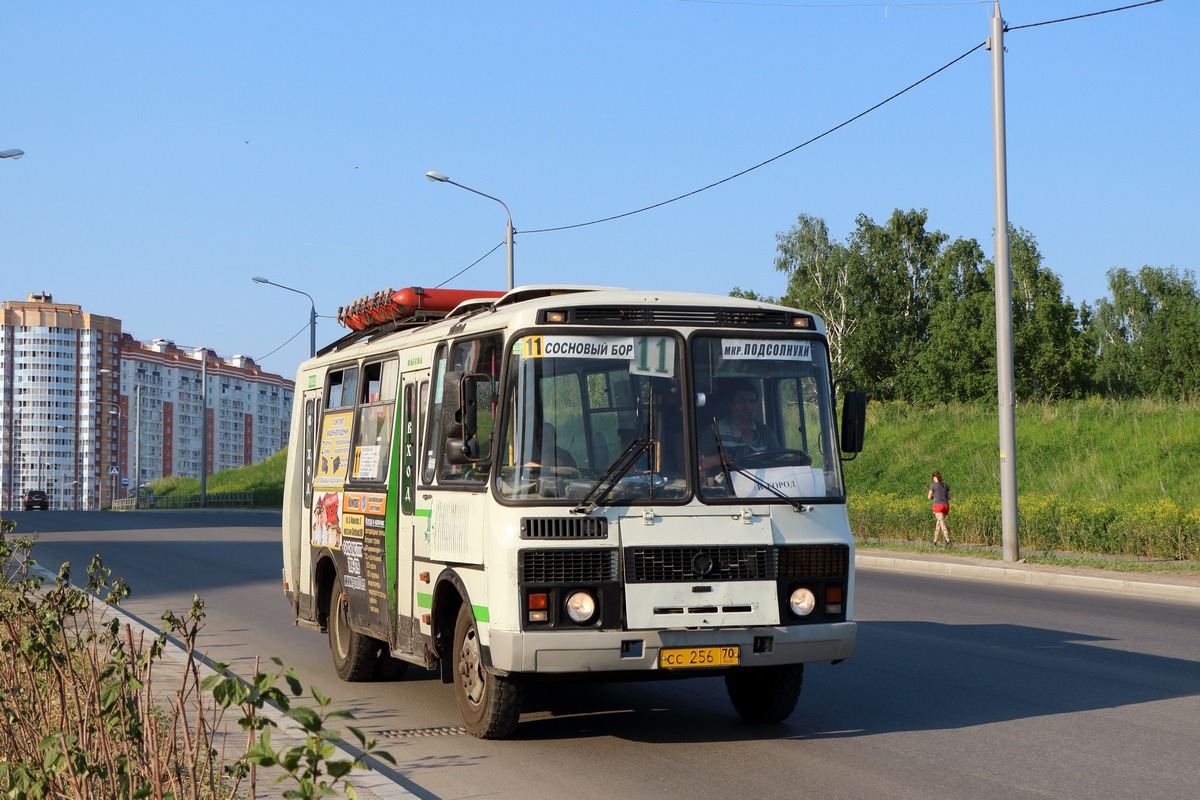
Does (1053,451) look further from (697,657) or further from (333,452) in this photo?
(697,657)

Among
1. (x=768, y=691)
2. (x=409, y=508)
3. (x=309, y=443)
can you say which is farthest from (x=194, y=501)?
(x=768, y=691)

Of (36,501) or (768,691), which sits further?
(36,501)

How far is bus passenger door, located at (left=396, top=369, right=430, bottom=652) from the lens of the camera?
9.90 metres

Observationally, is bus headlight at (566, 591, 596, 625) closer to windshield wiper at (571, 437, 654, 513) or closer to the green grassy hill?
windshield wiper at (571, 437, 654, 513)

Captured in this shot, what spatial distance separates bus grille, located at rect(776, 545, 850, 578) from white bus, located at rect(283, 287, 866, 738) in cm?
1

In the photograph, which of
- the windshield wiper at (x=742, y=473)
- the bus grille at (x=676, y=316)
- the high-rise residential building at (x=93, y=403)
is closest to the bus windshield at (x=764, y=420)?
the windshield wiper at (x=742, y=473)

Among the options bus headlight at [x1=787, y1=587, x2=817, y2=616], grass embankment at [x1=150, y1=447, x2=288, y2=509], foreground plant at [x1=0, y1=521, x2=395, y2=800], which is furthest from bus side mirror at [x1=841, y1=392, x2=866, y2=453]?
grass embankment at [x1=150, y1=447, x2=288, y2=509]

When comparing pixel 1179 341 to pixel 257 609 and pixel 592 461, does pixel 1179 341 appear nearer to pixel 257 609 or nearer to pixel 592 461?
pixel 257 609

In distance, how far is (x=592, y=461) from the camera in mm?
8430

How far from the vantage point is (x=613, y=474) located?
8383 mm

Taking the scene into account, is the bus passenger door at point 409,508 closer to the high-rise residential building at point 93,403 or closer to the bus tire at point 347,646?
the bus tire at point 347,646

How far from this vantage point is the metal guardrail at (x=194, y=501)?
78463mm

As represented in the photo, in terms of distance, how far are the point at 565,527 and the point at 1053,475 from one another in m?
33.8

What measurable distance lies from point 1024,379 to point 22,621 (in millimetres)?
70175
